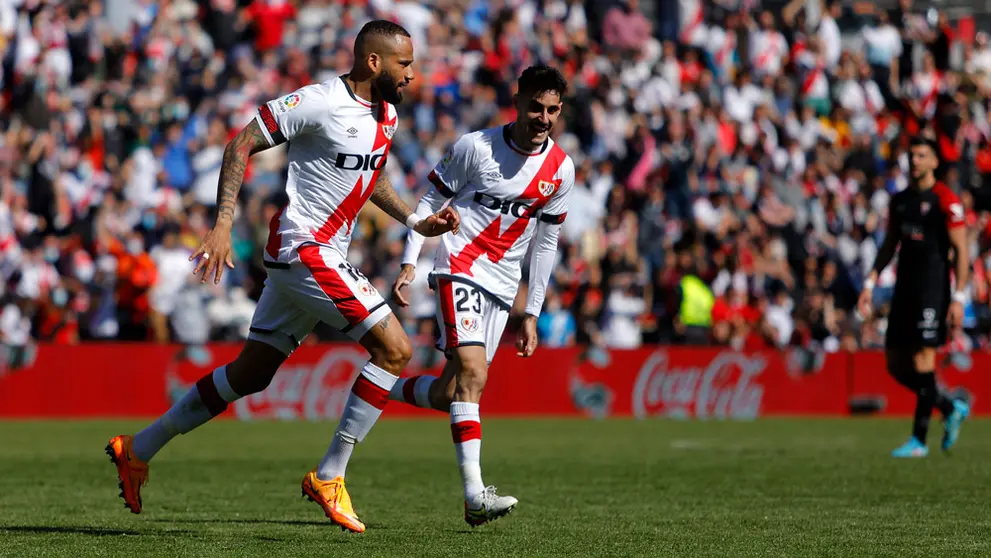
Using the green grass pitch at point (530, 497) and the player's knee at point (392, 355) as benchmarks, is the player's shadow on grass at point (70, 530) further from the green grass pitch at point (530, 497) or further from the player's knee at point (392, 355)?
the player's knee at point (392, 355)

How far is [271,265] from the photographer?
8.50 meters

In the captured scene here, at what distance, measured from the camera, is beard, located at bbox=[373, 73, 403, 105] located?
8555mm

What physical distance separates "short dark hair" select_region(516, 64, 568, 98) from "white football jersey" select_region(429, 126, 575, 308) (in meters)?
0.44

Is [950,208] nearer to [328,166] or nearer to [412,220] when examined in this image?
[412,220]

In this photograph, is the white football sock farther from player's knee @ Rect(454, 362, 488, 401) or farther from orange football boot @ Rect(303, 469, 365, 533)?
player's knee @ Rect(454, 362, 488, 401)

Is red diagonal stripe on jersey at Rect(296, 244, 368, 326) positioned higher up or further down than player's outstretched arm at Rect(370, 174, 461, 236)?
further down

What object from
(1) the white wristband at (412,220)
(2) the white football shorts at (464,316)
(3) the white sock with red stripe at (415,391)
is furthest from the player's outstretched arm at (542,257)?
(1) the white wristband at (412,220)

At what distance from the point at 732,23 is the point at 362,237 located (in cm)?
956

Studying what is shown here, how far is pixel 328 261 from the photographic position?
27.6 feet

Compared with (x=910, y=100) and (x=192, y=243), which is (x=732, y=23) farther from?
(x=192, y=243)

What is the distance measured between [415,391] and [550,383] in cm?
1175

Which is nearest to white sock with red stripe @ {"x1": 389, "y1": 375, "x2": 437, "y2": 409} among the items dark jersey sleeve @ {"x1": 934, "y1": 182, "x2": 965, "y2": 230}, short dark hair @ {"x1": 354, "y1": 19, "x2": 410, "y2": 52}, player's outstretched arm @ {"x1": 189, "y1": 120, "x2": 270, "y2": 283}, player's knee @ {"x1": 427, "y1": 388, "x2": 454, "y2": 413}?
player's knee @ {"x1": 427, "y1": 388, "x2": 454, "y2": 413}

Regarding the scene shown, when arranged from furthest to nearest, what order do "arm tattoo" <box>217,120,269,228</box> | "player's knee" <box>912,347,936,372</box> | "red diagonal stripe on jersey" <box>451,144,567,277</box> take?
"player's knee" <box>912,347,936,372</box>, "red diagonal stripe on jersey" <box>451,144,567,277</box>, "arm tattoo" <box>217,120,269,228</box>

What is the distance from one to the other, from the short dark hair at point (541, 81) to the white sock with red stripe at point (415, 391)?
6.47 ft
